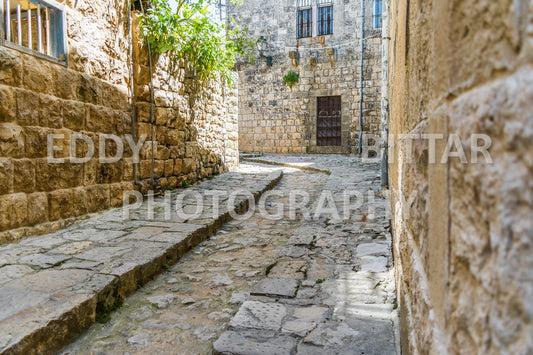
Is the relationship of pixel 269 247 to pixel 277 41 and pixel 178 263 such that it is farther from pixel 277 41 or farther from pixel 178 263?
pixel 277 41

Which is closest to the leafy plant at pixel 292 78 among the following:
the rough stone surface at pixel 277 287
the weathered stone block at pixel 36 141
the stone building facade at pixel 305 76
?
the stone building facade at pixel 305 76

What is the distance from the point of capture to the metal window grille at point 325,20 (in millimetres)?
13898

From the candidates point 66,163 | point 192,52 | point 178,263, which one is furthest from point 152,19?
point 178,263

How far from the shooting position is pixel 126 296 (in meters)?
2.55

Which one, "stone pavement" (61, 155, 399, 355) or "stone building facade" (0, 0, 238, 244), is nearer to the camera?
"stone pavement" (61, 155, 399, 355)

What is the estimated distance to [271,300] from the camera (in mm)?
2205

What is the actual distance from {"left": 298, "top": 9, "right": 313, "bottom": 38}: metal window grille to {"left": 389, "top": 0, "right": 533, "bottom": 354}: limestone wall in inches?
564

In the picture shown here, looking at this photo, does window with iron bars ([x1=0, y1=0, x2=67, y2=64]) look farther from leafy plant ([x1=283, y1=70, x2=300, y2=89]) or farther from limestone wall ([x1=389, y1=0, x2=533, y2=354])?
leafy plant ([x1=283, y1=70, x2=300, y2=89])

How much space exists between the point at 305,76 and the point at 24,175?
12.3 metres

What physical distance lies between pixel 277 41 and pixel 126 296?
1355cm

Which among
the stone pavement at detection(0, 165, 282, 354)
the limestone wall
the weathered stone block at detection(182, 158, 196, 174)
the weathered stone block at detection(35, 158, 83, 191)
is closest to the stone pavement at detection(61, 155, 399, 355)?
the stone pavement at detection(0, 165, 282, 354)

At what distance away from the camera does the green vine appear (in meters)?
4.99

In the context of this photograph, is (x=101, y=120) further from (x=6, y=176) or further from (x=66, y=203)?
(x=6, y=176)

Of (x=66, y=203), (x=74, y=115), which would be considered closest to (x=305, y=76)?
(x=74, y=115)
